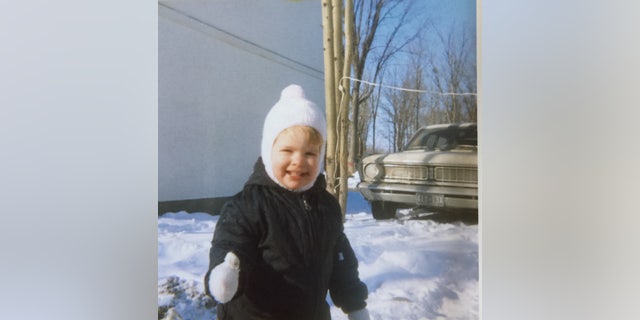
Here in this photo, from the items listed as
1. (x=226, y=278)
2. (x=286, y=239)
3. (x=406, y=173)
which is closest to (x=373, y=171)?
(x=406, y=173)

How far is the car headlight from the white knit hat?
20 centimetres

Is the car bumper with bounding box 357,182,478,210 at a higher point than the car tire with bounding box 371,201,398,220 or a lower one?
higher

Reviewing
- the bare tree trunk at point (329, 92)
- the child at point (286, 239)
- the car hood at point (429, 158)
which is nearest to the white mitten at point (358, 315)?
the child at point (286, 239)

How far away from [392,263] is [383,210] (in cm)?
22

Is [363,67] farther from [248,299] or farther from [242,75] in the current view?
[248,299]

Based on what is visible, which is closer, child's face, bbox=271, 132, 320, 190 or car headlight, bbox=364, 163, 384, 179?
child's face, bbox=271, 132, 320, 190

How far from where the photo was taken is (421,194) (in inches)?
72.2

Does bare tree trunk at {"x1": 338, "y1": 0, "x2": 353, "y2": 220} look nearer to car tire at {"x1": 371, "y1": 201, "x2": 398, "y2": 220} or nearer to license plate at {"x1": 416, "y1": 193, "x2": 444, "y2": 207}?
car tire at {"x1": 371, "y1": 201, "x2": 398, "y2": 220}

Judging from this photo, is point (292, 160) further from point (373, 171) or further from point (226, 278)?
point (226, 278)

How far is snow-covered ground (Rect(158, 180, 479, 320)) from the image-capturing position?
1.78m

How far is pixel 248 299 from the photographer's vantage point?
1704 mm

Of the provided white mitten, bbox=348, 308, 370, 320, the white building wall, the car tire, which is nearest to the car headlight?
the car tire
